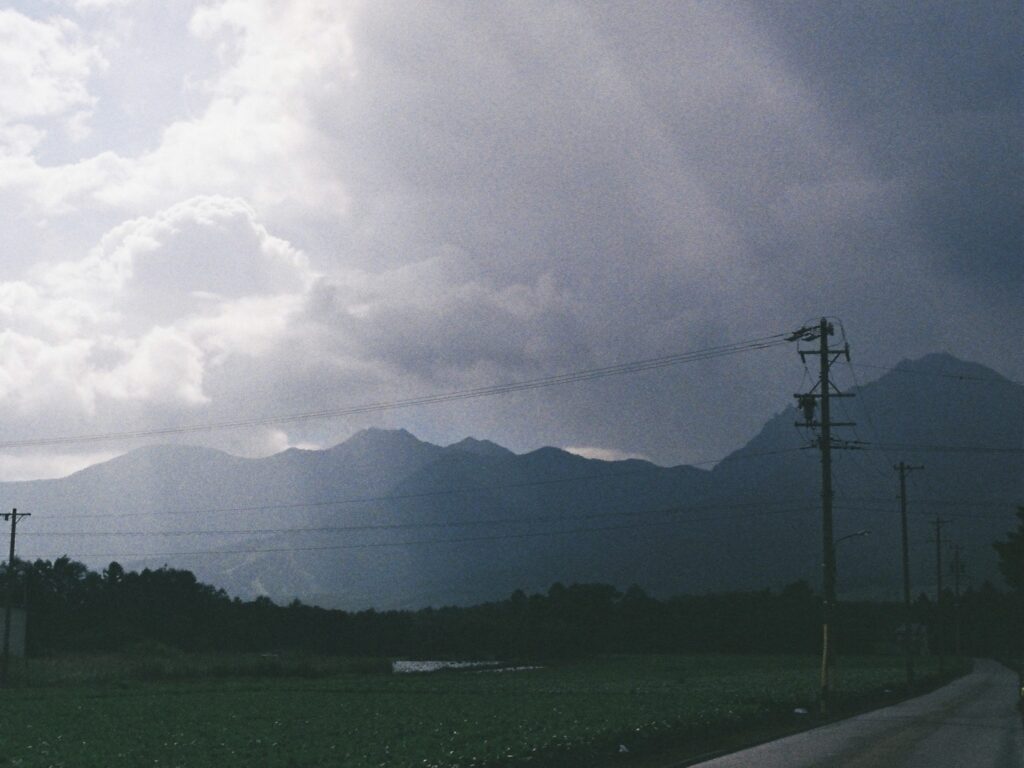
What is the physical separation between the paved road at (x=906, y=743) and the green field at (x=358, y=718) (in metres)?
3.04

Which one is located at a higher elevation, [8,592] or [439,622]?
[8,592]

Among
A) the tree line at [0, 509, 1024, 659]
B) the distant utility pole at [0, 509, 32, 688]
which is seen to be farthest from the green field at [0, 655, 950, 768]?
the tree line at [0, 509, 1024, 659]

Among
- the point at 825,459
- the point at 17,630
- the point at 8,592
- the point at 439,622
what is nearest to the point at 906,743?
the point at 825,459

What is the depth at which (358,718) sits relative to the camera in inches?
1780

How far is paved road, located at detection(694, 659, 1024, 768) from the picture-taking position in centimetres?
2877

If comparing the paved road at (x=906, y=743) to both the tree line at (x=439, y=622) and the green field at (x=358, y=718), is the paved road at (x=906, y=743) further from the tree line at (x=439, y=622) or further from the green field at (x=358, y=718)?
the tree line at (x=439, y=622)

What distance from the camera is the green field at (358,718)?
30281 millimetres

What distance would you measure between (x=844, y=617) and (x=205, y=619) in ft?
324

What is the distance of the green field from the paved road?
3.04 meters

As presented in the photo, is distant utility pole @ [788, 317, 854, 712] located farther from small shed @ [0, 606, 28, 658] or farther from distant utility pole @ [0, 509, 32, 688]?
small shed @ [0, 606, 28, 658]

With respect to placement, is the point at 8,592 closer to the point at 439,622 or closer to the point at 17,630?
the point at 17,630

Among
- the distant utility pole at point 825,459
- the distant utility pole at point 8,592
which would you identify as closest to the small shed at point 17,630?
the distant utility pole at point 8,592

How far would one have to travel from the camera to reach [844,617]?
6998 inches

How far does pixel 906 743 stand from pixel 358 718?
21.5m
